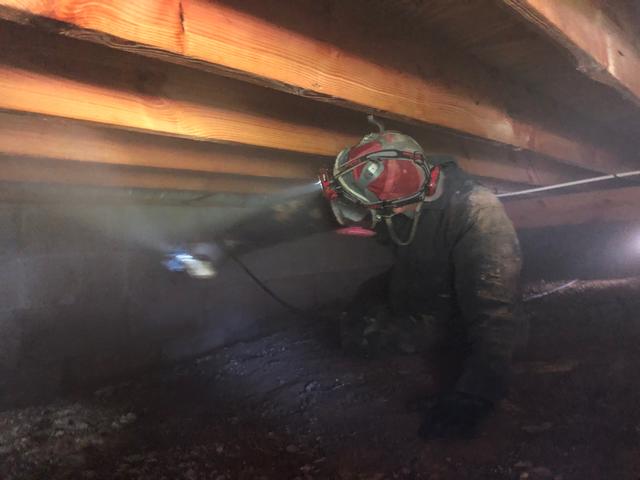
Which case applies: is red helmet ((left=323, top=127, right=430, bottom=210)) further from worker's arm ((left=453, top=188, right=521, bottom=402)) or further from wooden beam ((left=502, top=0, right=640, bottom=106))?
wooden beam ((left=502, top=0, right=640, bottom=106))

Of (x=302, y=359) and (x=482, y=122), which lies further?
(x=302, y=359)

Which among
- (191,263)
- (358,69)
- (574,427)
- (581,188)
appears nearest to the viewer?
(358,69)

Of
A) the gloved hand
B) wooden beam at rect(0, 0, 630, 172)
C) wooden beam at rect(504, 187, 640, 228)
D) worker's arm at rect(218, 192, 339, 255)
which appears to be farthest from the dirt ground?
wooden beam at rect(504, 187, 640, 228)

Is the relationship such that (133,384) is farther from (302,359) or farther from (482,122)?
(482,122)

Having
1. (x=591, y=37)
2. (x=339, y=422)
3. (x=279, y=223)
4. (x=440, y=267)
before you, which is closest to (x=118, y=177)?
(x=279, y=223)

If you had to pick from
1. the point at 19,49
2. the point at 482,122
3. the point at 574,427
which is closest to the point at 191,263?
the point at 19,49

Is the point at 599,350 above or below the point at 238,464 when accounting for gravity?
above

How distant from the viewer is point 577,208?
5039 mm

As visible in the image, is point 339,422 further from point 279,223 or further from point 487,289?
point 279,223

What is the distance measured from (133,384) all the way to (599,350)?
331 cm

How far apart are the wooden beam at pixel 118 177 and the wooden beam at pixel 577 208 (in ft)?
11.3

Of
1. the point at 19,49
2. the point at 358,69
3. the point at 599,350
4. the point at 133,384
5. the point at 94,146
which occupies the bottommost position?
the point at 133,384

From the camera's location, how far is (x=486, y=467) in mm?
1665

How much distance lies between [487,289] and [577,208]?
3.67 m
